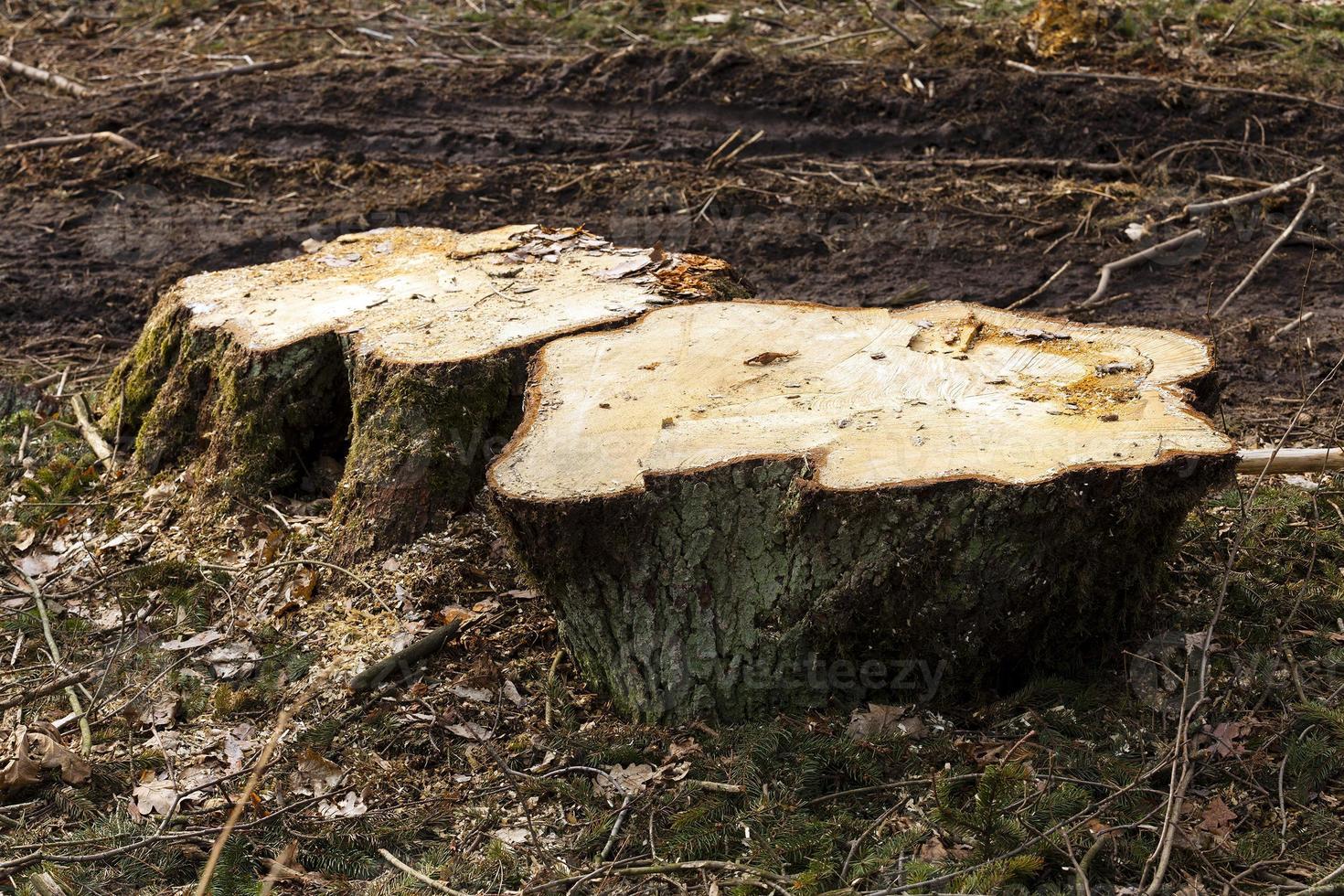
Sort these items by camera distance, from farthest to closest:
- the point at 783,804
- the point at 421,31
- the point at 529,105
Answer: the point at 421,31 < the point at 529,105 < the point at 783,804

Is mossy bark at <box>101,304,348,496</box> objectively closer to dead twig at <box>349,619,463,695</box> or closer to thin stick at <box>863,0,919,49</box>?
dead twig at <box>349,619,463,695</box>

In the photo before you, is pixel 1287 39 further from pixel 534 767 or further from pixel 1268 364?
pixel 534 767

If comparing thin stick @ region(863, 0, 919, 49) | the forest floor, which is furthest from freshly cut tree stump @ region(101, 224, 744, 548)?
thin stick @ region(863, 0, 919, 49)

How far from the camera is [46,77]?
8.27 m

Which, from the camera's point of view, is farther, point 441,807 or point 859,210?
point 859,210

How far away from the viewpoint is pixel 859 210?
247 inches

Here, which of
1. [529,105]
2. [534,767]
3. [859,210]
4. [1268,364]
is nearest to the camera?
[534,767]

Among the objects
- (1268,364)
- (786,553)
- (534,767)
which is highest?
(786,553)

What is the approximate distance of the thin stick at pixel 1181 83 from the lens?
21.8ft

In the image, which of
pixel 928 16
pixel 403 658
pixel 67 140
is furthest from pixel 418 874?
pixel 928 16

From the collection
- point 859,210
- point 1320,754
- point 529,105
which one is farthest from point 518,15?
point 1320,754

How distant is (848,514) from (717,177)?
4310 mm

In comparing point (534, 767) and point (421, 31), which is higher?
point (421, 31)

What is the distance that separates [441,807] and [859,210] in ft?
14.0
